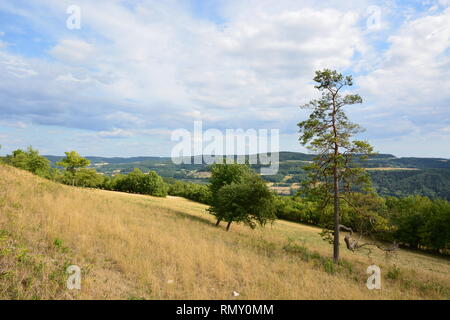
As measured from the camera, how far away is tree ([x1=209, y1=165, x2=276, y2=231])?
22594 mm

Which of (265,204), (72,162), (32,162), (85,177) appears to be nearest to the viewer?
(265,204)

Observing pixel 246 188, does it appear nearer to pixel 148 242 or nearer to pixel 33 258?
pixel 148 242

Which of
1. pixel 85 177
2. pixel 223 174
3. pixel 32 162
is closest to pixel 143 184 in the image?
pixel 85 177

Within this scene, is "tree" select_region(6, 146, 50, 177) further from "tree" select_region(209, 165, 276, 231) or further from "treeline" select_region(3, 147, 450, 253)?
"tree" select_region(209, 165, 276, 231)

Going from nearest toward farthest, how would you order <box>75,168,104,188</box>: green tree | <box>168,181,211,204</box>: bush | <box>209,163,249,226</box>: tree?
<box>209,163,249,226</box>: tree
<box>75,168,104,188</box>: green tree
<box>168,181,211,204</box>: bush

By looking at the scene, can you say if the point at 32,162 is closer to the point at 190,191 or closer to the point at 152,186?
the point at 152,186

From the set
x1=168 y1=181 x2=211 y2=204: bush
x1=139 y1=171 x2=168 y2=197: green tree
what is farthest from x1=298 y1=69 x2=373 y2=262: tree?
x1=139 y1=171 x2=168 y2=197: green tree

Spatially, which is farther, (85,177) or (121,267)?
(85,177)

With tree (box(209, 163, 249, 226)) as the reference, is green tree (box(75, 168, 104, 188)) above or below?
below

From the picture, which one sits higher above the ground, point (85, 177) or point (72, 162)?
point (72, 162)

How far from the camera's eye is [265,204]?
73.8ft

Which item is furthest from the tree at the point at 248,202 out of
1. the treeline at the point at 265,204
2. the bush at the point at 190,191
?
the bush at the point at 190,191

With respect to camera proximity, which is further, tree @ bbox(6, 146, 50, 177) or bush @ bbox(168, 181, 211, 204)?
bush @ bbox(168, 181, 211, 204)

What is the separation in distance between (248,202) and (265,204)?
1.84 metres
